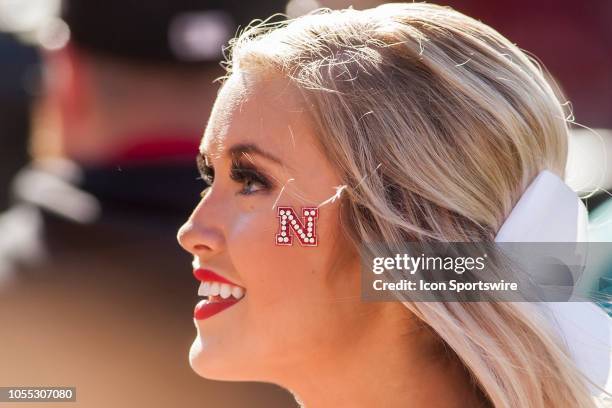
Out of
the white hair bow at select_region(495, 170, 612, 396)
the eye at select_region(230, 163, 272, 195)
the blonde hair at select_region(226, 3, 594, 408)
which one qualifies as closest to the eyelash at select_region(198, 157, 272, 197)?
the eye at select_region(230, 163, 272, 195)

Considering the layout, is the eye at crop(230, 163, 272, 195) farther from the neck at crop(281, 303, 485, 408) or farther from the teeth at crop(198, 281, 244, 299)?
the neck at crop(281, 303, 485, 408)

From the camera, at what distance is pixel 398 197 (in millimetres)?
1281

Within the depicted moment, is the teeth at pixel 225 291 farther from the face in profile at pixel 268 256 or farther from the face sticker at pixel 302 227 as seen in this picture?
the face sticker at pixel 302 227

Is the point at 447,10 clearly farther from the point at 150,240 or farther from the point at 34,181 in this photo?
the point at 34,181

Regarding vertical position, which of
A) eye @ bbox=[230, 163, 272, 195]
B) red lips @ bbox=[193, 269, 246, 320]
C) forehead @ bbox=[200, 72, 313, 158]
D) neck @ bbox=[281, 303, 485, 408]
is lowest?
neck @ bbox=[281, 303, 485, 408]

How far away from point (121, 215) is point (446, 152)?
3.70 feet

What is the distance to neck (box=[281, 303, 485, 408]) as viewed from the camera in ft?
4.34

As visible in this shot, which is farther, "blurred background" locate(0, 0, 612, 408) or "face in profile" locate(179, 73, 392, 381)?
"blurred background" locate(0, 0, 612, 408)

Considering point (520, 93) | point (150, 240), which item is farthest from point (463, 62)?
point (150, 240)

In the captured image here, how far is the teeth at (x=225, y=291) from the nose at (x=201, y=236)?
51 millimetres

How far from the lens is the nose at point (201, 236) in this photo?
135 centimetres

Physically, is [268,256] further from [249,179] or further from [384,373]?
[384,373]

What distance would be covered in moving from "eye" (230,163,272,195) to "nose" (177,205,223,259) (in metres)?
0.07

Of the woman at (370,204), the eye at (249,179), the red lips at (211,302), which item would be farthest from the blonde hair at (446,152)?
the red lips at (211,302)
